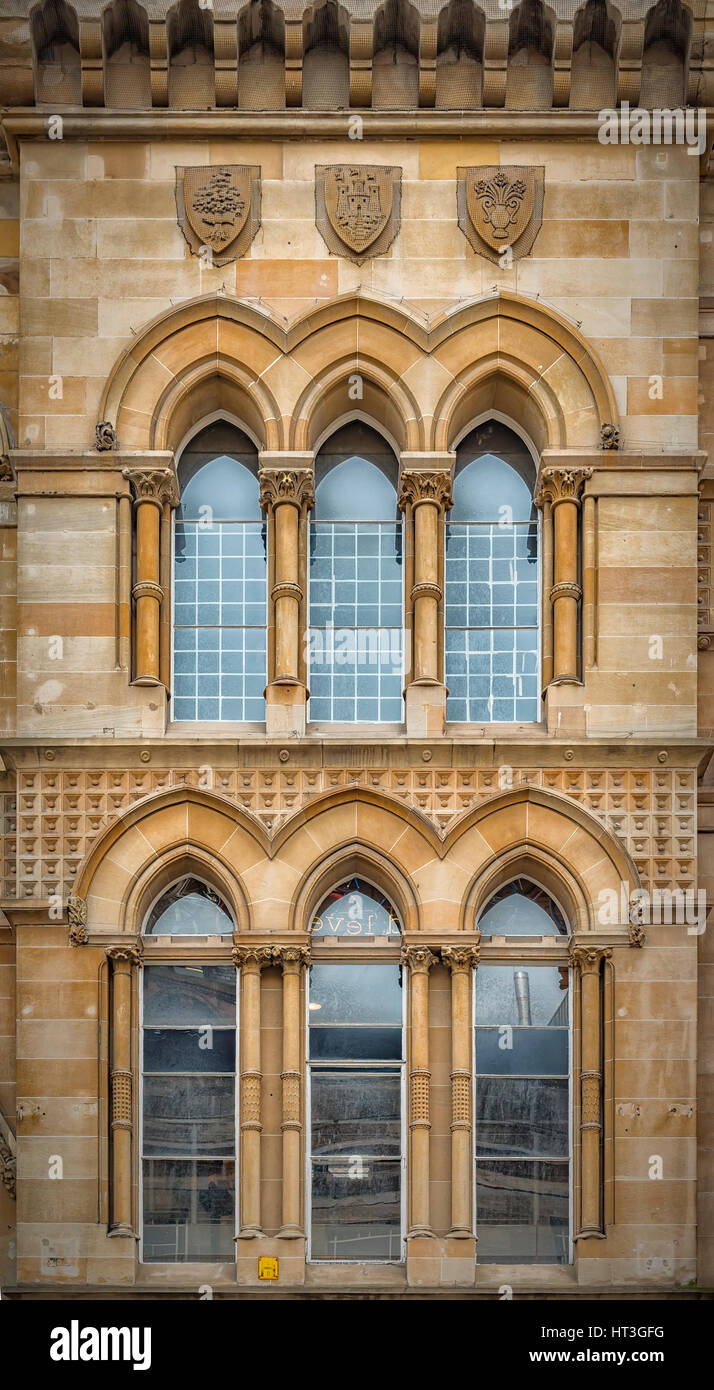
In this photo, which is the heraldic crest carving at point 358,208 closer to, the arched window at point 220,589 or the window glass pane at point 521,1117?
the arched window at point 220,589

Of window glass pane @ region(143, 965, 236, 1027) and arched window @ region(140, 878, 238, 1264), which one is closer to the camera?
arched window @ region(140, 878, 238, 1264)

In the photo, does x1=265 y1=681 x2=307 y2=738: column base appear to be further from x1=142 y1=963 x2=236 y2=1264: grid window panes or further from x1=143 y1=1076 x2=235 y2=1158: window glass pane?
x1=143 y1=1076 x2=235 y2=1158: window glass pane

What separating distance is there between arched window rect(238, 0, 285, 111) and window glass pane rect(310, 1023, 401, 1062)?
8881 millimetres

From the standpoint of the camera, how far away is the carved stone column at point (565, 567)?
23.7m

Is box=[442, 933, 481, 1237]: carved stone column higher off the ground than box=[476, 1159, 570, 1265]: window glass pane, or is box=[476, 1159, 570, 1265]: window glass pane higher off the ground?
box=[442, 933, 481, 1237]: carved stone column

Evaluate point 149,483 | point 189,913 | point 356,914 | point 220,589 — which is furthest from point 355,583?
point 189,913

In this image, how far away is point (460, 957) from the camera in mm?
23234

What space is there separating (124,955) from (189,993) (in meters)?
0.81

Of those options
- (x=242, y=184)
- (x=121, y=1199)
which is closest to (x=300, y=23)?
(x=242, y=184)

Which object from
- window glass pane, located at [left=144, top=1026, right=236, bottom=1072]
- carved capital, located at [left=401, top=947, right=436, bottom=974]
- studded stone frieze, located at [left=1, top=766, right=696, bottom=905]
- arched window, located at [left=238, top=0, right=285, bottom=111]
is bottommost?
window glass pane, located at [left=144, top=1026, right=236, bottom=1072]

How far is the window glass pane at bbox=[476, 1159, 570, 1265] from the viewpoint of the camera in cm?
2311

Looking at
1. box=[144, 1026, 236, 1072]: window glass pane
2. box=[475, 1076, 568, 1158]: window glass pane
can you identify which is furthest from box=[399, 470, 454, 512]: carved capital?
box=[475, 1076, 568, 1158]: window glass pane

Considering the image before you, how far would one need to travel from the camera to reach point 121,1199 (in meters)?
22.8

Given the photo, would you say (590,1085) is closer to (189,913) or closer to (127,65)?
(189,913)
